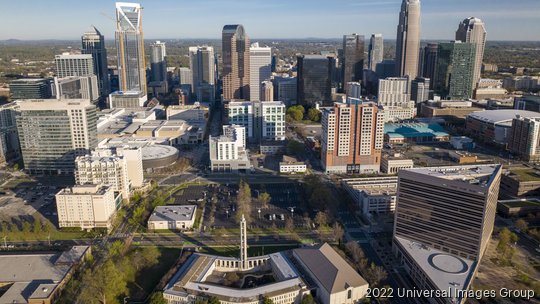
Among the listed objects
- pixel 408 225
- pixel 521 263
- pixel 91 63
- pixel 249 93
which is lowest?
pixel 521 263

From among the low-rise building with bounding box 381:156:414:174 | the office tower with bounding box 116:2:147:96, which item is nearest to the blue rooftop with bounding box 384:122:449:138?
the low-rise building with bounding box 381:156:414:174

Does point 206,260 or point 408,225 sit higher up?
point 408,225

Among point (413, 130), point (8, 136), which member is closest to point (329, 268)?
point (413, 130)

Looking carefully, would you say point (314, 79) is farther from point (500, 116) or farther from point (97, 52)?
point (97, 52)

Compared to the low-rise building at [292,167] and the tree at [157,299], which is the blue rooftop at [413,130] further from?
the tree at [157,299]

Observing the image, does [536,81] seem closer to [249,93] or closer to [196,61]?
[249,93]

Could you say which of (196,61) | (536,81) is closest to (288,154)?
(196,61)

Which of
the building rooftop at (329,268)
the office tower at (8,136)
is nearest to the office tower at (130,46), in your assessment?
the office tower at (8,136)

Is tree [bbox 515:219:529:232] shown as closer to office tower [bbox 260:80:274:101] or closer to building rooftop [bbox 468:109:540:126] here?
building rooftop [bbox 468:109:540:126]
